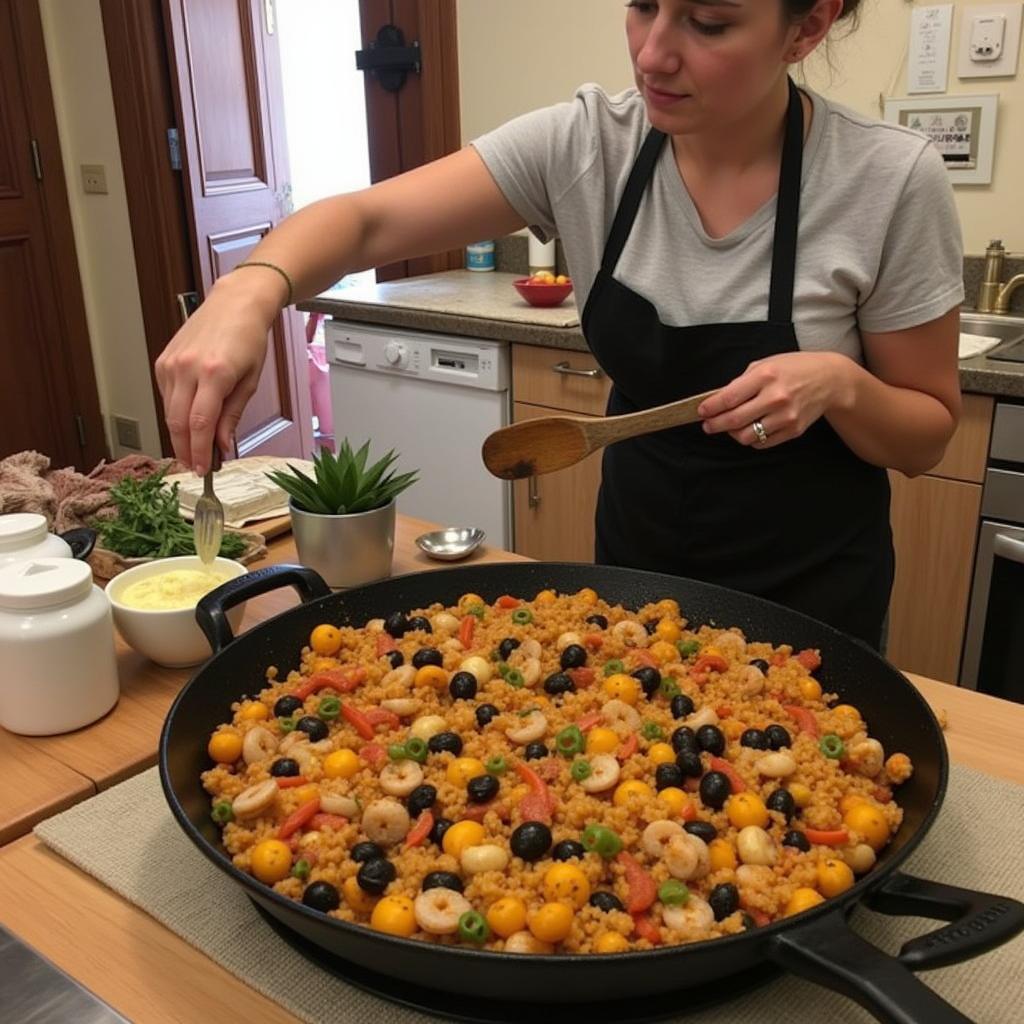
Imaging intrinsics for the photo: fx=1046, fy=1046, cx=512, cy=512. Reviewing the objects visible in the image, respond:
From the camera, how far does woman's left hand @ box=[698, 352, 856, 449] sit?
1.01 m

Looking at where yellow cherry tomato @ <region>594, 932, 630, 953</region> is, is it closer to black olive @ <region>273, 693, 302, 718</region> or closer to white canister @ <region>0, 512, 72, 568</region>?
black olive @ <region>273, 693, 302, 718</region>

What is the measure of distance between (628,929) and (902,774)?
29 cm

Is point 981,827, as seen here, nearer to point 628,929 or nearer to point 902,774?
point 902,774

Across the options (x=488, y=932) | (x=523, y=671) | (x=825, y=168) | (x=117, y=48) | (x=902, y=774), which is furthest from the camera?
(x=117, y=48)

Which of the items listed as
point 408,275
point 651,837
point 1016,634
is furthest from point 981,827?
point 408,275

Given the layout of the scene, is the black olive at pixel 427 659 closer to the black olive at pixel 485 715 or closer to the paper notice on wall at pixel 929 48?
the black olive at pixel 485 715

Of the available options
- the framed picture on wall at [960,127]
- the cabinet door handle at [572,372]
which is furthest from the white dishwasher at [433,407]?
the framed picture on wall at [960,127]

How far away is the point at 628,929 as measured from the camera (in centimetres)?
70

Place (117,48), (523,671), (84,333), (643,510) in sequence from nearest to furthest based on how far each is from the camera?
1. (523,671)
2. (643,510)
3. (117,48)
4. (84,333)

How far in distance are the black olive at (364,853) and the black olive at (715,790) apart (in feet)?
0.84

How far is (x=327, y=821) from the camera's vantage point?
0.80m

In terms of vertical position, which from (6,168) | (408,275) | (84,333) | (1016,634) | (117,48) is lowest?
(1016,634)

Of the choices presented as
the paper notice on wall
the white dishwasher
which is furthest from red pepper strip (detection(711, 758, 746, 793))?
the paper notice on wall

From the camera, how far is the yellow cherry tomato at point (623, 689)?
38.1 inches
